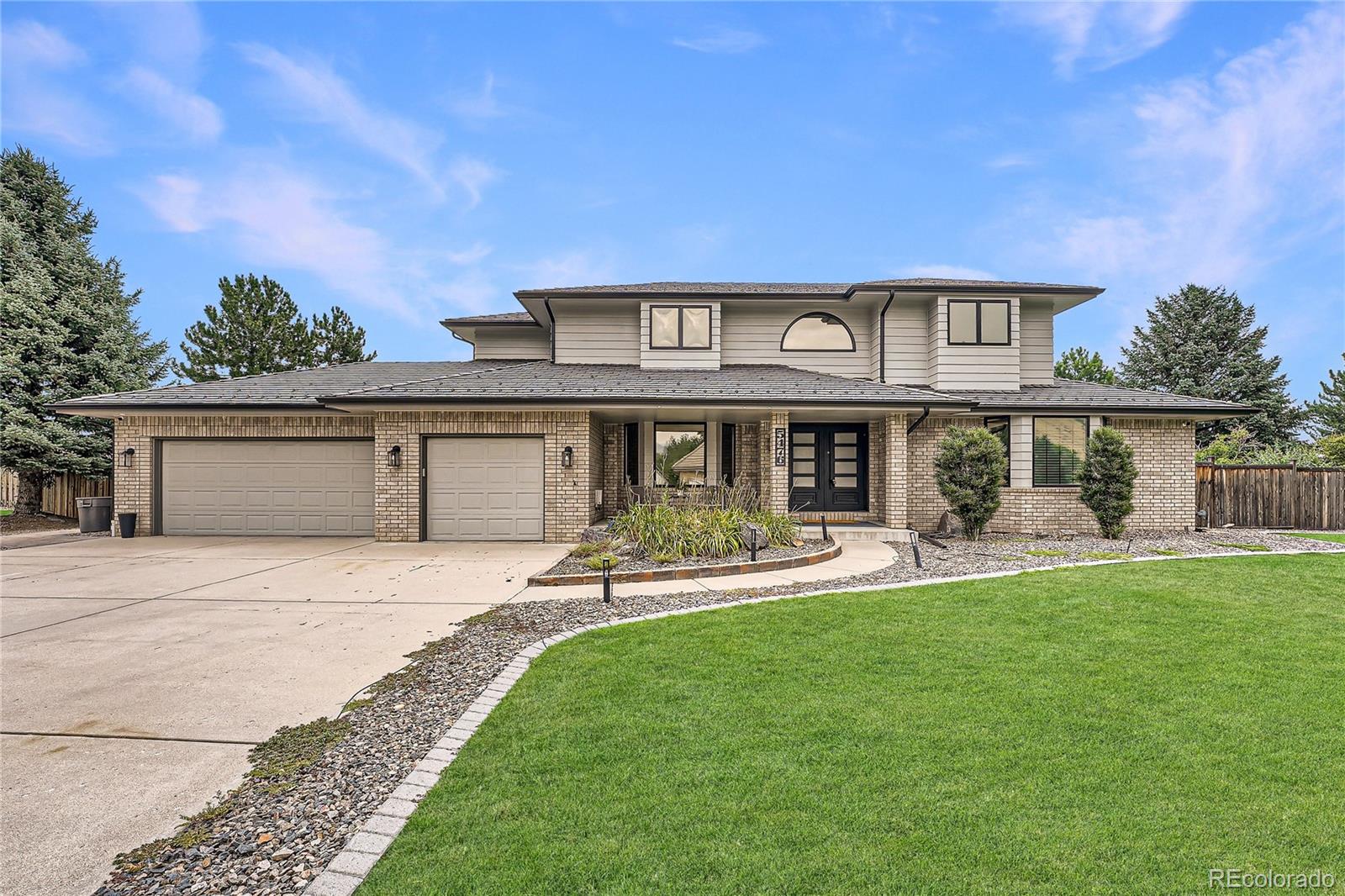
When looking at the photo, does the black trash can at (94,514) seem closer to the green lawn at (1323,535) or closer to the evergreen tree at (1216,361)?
the green lawn at (1323,535)

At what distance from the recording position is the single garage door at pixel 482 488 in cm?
1138

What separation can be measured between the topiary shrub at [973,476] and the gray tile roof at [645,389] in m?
0.90

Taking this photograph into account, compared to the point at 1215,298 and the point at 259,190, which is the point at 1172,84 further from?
the point at 259,190

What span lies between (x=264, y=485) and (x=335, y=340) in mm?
14069

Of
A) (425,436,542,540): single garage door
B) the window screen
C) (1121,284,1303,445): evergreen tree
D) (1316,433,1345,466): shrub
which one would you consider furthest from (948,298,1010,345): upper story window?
(1121,284,1303,445): evergreen tree

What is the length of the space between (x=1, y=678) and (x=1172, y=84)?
21966mm

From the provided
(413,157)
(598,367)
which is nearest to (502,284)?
(413,157)

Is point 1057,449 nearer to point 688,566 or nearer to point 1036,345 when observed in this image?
point 1036,345

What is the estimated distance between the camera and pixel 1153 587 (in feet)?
20.5

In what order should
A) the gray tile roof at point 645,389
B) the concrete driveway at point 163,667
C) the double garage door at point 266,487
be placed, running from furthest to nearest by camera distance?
the double garage door at point 266,487, the gray tile roof at point 645,389, the concrete driveway at point 163,667

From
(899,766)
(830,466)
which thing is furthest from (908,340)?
(899,766)

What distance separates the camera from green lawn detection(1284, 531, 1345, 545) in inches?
449

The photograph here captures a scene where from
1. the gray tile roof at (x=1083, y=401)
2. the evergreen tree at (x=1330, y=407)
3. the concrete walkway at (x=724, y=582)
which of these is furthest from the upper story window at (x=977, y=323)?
the evergreen tree at (x=1330, y=407)

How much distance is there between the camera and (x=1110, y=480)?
10.8 m
